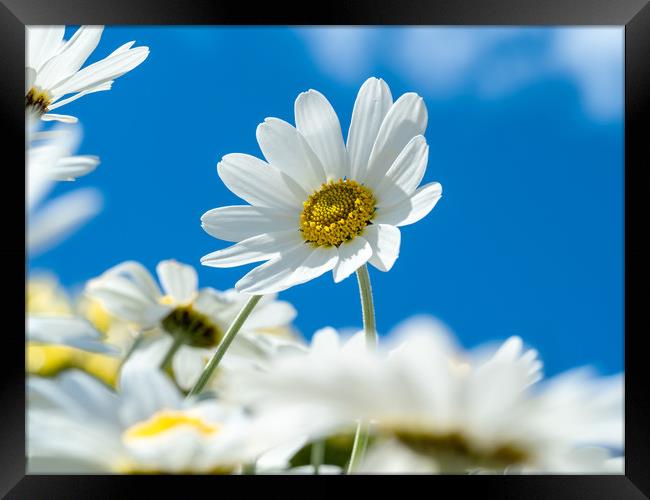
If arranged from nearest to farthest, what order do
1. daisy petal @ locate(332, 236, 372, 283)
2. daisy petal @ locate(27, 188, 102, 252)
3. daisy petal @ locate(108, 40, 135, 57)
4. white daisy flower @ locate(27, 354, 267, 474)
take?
1. daisy petal @ locate(27, 188, 102, 252)
2. white daisy flower @ locate(27, 354, 267, 474)
3. daisy petal @ locate(332, 236, 372, 283)
4. daisy petal @ locate(108, 40, 135, 57)

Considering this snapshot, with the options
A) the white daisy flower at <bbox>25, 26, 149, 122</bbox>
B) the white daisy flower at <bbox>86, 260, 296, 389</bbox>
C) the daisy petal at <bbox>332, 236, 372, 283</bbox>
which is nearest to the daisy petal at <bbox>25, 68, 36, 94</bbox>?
the white daisy flower at <bbox>25, 26, 149, 122</bbox>

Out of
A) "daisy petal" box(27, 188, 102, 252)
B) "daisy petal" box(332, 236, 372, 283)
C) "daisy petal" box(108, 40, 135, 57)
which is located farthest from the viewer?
"daisy petal" box(108, 40, 135, 57)

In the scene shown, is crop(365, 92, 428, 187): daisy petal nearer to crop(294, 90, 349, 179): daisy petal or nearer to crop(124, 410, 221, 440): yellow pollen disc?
crop(294, 90, 349, 179): daisy petal

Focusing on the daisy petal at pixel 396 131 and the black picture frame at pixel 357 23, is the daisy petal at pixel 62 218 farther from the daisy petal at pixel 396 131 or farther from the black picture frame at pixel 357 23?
the black picture frame at pixel 357 23

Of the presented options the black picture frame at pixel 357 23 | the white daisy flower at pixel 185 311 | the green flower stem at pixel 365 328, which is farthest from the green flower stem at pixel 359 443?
the black picture frame at pixel 357 23

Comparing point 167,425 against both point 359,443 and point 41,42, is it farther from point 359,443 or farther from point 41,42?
point 41,42
